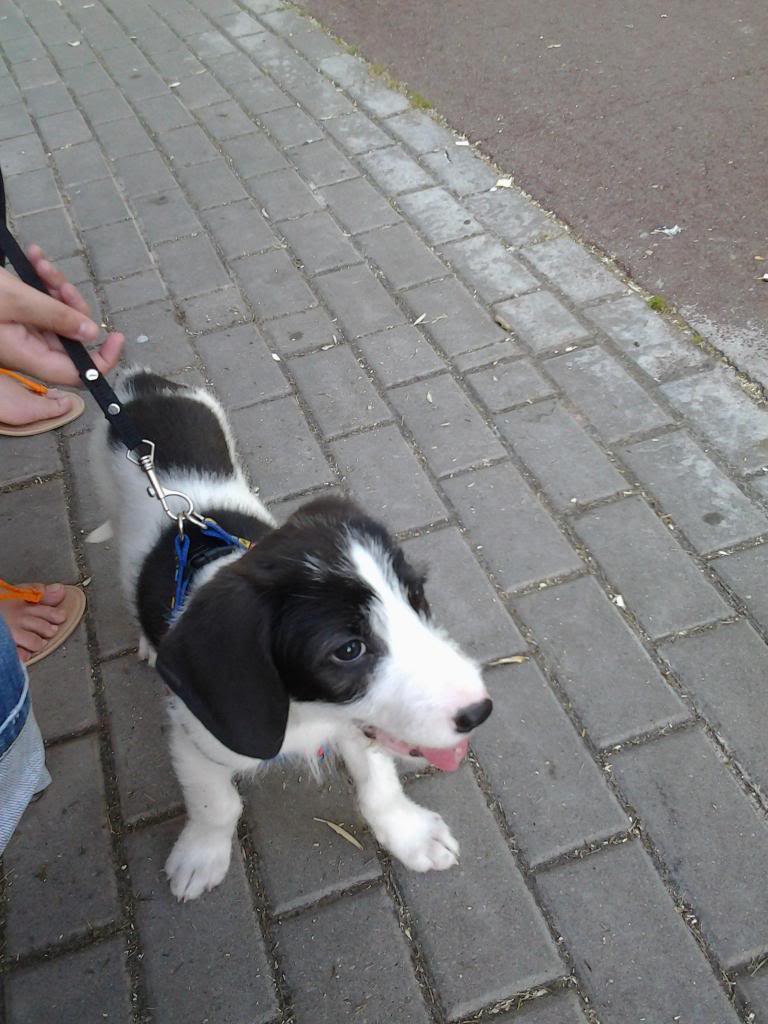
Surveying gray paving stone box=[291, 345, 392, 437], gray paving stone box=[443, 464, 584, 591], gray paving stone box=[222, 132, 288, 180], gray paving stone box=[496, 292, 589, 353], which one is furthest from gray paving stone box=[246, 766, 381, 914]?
gray paving stone box=[222, 132, 288, 180]

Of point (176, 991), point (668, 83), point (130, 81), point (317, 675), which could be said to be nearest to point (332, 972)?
point (176, 991)

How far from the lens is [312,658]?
178cm

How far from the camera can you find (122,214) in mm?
5137

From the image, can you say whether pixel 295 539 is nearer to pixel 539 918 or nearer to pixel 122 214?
pixel 539 918

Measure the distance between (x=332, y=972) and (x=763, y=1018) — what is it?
3.51 feet

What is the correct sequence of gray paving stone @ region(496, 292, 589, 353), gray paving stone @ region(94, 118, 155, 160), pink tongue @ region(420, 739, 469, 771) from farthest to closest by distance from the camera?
gray paving stone @ region(94, 118, 155, 160) → gray paving stone @ region(496, 292, 589, 353) → pink tongue @ region(420, 739, 469, 771)

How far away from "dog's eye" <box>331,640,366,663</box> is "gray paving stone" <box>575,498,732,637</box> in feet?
4.64

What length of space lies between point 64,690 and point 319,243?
9.66ft

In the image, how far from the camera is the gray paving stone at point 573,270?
4230mm

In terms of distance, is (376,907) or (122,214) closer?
(376,907)

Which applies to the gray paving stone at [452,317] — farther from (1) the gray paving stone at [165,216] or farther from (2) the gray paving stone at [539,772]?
(2) the gray paving stone at [539,772]

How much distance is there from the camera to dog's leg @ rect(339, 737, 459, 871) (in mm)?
2328

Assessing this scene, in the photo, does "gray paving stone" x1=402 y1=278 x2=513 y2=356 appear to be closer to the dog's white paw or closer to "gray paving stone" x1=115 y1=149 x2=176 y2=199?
"gray paving stone" x1=115 y1=149 x2=176 y2=199

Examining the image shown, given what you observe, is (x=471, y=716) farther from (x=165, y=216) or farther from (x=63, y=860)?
(x=165, y=216)
